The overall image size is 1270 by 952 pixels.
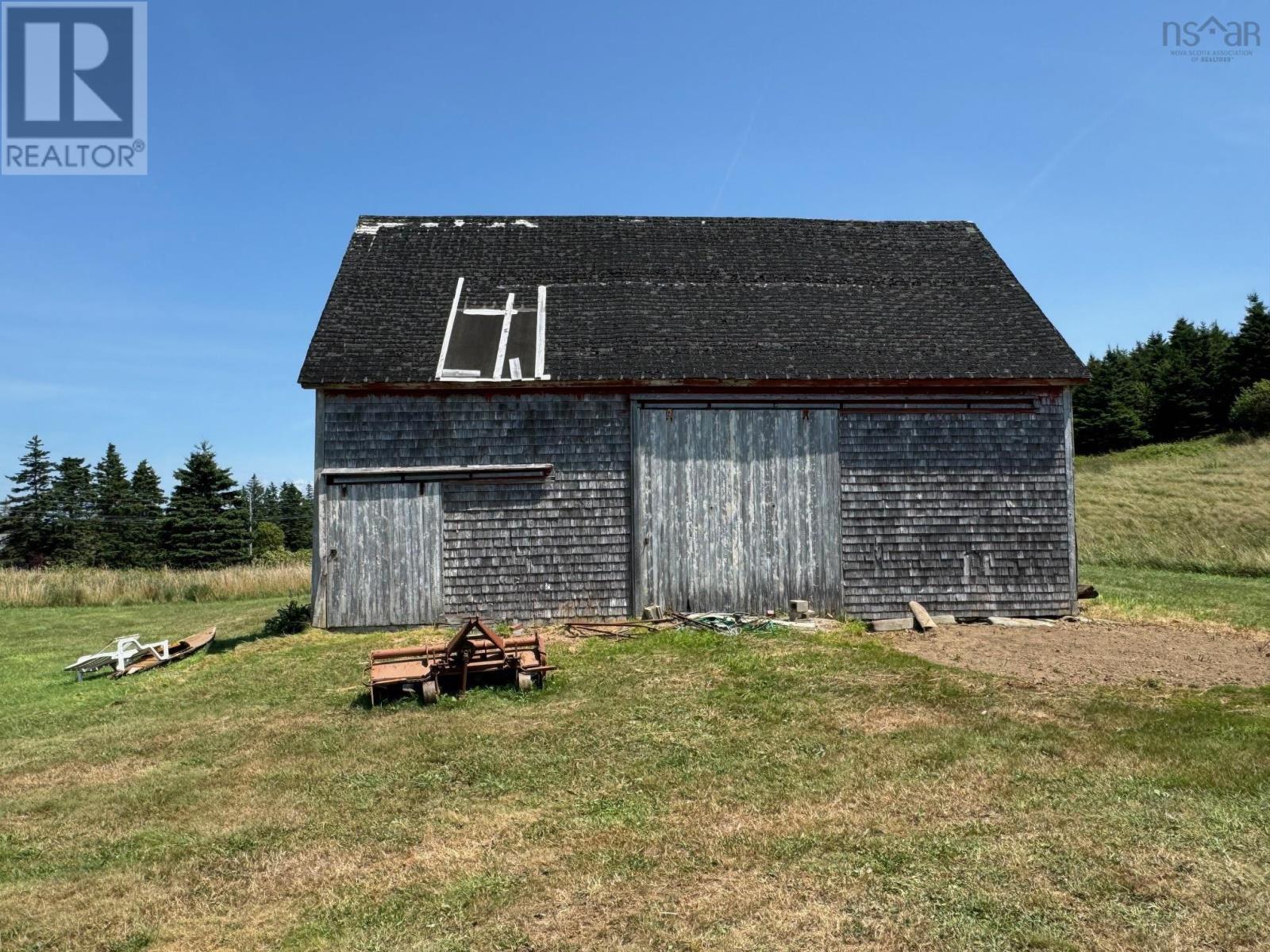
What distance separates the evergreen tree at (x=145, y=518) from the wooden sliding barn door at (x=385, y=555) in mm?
38320

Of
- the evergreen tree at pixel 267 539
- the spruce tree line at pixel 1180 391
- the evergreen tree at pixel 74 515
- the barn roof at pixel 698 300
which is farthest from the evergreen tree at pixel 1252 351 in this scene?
the evergreen tree at pixel 74 515

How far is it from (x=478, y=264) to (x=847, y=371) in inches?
283

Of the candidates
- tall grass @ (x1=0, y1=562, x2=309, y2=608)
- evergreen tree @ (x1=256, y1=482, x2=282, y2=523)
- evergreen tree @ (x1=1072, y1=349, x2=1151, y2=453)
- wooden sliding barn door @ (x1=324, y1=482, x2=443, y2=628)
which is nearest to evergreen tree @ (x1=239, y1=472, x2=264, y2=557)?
evergreen tree @ (x1=256, y1=482, x2=282, y2=523)

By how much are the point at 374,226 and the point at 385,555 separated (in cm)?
→ 714

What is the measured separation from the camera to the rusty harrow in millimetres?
8062

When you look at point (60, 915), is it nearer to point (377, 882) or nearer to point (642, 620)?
point (377, 882)

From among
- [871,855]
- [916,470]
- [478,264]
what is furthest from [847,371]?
[871,855]

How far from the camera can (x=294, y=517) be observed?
65.3 metres

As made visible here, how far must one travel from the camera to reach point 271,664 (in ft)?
Result: 34.5

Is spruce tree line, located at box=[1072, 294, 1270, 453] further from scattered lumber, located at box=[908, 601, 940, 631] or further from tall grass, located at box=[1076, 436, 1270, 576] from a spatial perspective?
scattered lumber, located at box=[908, 601, 940, 631]

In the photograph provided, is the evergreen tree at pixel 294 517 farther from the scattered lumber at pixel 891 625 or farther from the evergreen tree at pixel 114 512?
the scattered lumber at pixel 891 625

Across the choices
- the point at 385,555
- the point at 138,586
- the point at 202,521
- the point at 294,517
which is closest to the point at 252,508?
the point at 294,517

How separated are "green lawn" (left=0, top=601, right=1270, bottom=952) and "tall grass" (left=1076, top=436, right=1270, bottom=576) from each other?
1668 centimetres

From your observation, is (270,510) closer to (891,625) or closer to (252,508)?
(252,508)
